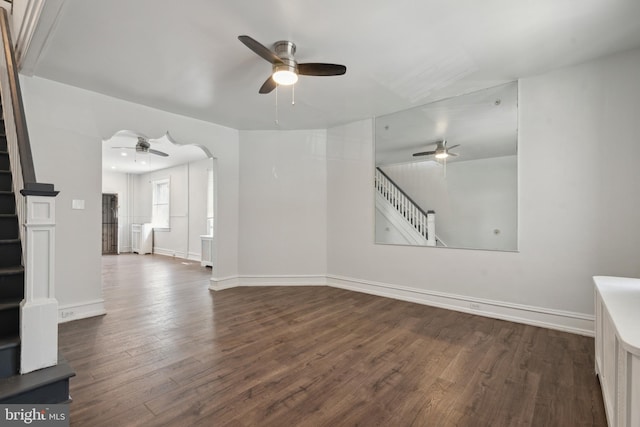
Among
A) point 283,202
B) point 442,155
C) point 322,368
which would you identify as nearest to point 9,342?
point 322,368

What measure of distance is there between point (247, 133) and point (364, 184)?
2.30m

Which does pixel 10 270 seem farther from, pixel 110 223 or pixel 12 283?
pixel 110 223

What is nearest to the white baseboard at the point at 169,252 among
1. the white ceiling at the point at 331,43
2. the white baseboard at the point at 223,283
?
the white baseboard at the point at 223,283

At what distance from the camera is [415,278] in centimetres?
401

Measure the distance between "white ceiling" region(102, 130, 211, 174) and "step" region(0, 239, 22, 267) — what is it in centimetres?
371

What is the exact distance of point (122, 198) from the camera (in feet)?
32.3

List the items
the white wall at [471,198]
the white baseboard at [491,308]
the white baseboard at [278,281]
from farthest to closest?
the white baseboard at [278,281] < the white wall at [471,198] < the white baseboard at [491,308]

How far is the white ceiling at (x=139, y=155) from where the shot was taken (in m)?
6.14

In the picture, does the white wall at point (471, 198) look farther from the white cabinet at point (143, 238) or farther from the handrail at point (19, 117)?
the white cabinet at point (143, 238)

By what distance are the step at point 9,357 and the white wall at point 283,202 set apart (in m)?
3.40

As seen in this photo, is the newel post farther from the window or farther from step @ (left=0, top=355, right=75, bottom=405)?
the window

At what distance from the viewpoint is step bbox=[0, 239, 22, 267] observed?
6.81 ft

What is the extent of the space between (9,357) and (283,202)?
3.76 meters

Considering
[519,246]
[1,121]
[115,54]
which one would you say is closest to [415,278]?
[519,246]
